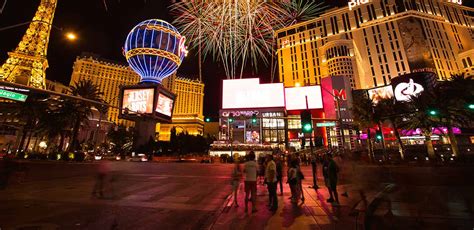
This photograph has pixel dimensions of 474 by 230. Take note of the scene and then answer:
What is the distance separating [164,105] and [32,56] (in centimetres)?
4396

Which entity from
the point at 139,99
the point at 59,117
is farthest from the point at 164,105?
the point at 59,117

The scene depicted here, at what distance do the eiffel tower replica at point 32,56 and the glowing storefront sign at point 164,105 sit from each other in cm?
3952

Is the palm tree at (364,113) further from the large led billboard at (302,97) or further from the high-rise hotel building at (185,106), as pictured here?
the high-rise hotel building at (185,106)

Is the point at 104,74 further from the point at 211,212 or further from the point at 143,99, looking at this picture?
the point at 211,212

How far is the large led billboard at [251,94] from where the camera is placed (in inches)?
3226

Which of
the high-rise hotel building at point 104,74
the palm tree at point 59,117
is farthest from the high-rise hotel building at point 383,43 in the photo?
the high-rise hotel building at point 104,74

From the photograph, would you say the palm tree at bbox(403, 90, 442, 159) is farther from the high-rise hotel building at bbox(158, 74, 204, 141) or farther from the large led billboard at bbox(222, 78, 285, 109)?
the high-rise hotel building at bbox(158, 74, 204, 141)

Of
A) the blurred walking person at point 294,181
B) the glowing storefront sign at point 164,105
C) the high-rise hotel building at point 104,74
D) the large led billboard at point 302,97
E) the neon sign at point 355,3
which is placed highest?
the neon sign at point 355,3

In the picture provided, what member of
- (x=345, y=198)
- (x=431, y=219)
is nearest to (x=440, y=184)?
(x=345, y=198)

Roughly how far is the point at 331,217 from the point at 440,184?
427 inches

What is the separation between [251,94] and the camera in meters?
84.1

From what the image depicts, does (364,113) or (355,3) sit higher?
(355,3)

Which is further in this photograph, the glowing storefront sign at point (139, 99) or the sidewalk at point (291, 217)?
the glowing storefront sign at point (139, 99)

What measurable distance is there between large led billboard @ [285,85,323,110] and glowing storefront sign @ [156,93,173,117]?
148 feet
